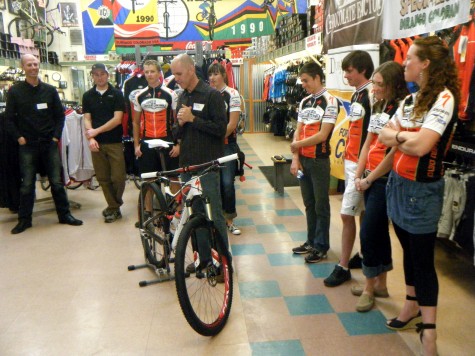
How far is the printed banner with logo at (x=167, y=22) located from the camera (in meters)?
7.88

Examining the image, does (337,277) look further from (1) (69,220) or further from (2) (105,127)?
(1) (69,220)

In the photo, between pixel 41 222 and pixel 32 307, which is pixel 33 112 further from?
pixel 32 307

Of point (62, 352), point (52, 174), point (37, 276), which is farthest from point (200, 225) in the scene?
point (52, 174)

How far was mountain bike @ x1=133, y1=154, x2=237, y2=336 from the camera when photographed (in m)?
2.39

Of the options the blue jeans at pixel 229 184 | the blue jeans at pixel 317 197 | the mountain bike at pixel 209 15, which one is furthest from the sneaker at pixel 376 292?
the mountain bike at pixel 209 15

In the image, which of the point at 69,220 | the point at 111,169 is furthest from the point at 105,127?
the point at 69,220

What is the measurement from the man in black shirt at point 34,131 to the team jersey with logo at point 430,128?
3.73m

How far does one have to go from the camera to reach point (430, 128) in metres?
1.86

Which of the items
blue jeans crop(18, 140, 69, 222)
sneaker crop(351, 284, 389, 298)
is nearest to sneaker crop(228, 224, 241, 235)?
sneaker crop(351, 284, 389, 298)

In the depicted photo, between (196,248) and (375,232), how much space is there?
3.49 feet

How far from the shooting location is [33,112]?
178 inches

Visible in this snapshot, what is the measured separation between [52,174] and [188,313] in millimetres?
3062

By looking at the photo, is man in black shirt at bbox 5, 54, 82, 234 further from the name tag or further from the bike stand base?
the name tag

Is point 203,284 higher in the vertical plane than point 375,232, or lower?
lower
